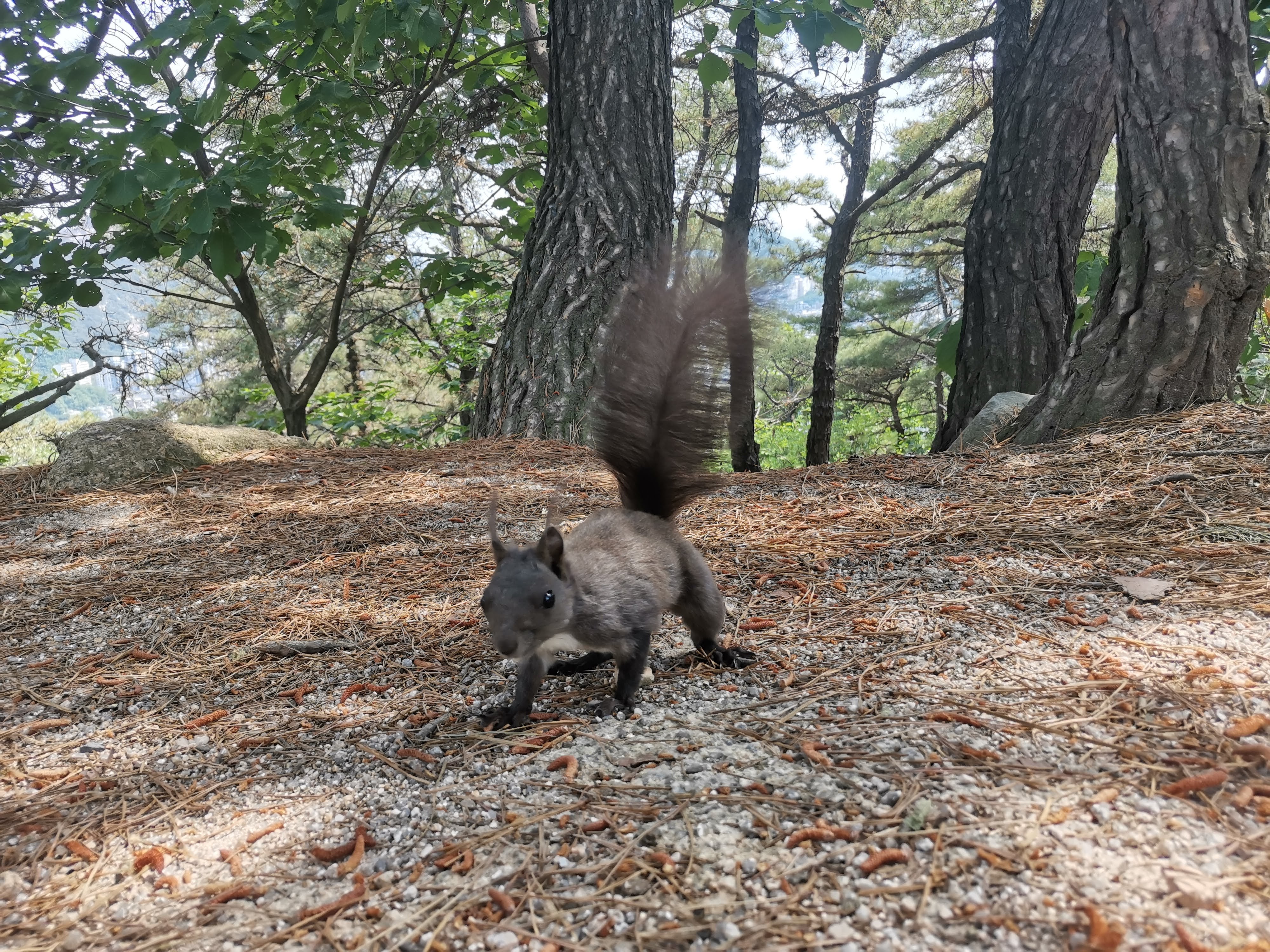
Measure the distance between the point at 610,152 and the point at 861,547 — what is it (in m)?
3.29

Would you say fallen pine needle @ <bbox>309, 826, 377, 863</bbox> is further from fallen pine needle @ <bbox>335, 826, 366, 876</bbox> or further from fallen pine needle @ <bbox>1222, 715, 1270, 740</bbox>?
fallen pine needle @ <bbox>1222, 715, 1270, 740</bbox>

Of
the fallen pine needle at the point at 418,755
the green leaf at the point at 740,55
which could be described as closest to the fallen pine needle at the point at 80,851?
the fallen pine needle at the point at 418,755

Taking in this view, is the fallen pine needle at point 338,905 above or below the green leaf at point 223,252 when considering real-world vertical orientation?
below

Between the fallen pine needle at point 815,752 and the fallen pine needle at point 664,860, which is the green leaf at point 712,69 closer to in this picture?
the fallen pine needle at point 815,752

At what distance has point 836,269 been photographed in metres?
9.78

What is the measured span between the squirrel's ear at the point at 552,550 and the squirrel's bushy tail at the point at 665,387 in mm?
525

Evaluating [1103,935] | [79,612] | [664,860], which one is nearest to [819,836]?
[664,860]

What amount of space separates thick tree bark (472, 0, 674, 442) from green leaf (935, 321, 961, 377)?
2.16 metres

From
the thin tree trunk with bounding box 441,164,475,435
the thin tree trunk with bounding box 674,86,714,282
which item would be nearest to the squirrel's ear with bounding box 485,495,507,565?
the thin tree trunk with bounding box 674,86,714,282

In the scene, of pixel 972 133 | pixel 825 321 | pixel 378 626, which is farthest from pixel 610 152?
pixel 972 133

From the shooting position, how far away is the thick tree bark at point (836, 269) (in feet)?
30.6

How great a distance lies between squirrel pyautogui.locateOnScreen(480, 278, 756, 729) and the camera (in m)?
1.82

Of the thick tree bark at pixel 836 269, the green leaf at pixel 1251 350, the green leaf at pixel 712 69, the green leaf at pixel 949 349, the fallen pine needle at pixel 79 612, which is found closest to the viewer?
the fallen pine needle at pixel 79 612

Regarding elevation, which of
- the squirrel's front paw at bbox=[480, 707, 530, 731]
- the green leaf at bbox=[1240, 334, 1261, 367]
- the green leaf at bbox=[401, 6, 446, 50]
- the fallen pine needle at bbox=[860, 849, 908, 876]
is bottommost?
the squirrel's front paw at bbox=[480, 707, 530, 731]
